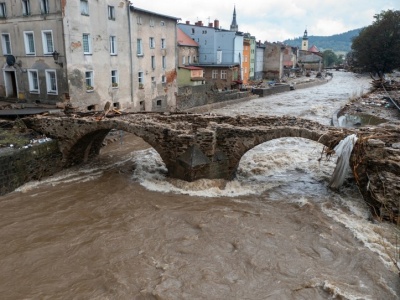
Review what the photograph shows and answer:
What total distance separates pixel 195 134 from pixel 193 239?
4541 millimetres

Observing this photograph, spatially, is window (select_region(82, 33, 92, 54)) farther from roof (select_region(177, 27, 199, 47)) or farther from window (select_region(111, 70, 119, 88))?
roof (select_region(177, 27, 199, 47))

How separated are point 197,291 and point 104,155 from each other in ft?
38.5

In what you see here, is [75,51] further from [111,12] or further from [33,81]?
[111,12]

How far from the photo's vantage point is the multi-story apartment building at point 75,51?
20406 millimetres

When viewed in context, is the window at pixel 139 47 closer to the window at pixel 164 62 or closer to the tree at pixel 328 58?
the window at pixel 164 62

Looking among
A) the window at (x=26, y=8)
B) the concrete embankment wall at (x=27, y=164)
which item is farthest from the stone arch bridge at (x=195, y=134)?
the window at (x=26, y=8)

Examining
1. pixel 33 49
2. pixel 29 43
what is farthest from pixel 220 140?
pixel 29 43

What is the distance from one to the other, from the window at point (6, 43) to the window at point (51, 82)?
360cm

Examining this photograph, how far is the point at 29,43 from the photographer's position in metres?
21.7

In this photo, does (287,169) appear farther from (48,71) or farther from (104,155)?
(48,71)

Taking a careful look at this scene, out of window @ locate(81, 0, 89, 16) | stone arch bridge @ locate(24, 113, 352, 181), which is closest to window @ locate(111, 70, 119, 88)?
window @ locate(81, 0, 89, 16)

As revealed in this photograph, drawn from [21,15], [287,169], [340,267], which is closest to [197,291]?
[340,267]

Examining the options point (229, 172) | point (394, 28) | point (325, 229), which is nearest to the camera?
point (325, 229)

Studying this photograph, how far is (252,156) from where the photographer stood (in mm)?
17844
